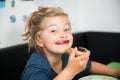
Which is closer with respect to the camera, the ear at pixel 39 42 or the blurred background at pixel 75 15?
the ear at pixel 39 42

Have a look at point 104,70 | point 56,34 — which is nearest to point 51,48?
point 56,34

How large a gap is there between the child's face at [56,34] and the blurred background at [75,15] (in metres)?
0.32

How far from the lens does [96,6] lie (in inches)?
66.0

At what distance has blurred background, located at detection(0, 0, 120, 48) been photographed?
45.6 inches

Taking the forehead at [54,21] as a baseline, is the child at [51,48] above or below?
below

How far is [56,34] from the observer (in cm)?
86

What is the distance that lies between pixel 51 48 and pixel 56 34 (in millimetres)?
57

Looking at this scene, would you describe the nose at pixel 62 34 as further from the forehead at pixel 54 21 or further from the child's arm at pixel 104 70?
the child's arm at pixel 104 70

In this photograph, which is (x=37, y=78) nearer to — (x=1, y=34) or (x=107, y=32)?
(x=1, y=34)

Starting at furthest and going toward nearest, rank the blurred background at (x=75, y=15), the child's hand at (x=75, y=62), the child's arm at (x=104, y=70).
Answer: the blurred background at (x=75, y=15) → the child's arm at (x=104, y=70) → the child's hand at (x=75, y=62)

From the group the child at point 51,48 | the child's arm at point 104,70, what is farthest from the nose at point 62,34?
the child's arm at point 104,70

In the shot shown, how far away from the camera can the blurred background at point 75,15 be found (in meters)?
1.16

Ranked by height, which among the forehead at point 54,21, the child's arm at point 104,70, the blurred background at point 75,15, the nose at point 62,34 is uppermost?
the forehead at point 54,21

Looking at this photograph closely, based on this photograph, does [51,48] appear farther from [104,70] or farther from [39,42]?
[104,70]
